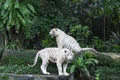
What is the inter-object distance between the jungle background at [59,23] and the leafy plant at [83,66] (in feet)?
1.08

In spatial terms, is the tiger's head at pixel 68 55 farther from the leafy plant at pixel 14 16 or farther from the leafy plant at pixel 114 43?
the leafy plant at pixel 114 43

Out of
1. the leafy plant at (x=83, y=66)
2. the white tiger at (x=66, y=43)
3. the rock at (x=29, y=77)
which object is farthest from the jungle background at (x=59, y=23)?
the rock at (x=29, y=77)

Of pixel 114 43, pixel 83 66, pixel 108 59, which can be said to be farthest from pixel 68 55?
pixel 114 43

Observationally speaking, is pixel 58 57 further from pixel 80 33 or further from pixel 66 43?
pixel 80 33

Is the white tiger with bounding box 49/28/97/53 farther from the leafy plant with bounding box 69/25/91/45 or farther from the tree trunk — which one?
the leafy plant with bounding box 69/25/91/45

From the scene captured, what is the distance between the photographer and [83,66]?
8812mm

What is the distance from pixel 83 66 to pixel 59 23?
500cm

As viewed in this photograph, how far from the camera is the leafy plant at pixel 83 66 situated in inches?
346

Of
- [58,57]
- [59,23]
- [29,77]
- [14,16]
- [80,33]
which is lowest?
[29,77]

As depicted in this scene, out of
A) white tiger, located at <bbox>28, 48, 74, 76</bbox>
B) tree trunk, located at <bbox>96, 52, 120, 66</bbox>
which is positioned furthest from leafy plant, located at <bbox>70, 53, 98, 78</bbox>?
tree trunk, located at <bbox>96, 52, 120, 66</bbox>

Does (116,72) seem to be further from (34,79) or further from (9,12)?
(9,12)

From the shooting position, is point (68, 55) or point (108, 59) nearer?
point (68, 55)

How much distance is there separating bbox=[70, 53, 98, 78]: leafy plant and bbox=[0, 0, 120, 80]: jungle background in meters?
0.33

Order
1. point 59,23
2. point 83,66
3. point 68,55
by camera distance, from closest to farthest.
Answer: point 68,55, point 83,66, point 59,23
